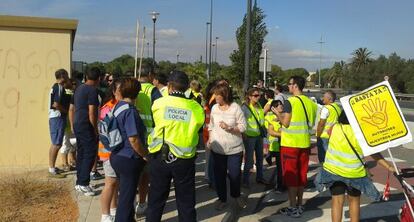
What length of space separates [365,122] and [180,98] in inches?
72.6

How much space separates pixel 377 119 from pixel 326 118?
3886 millimetres

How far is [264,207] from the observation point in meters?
6.97

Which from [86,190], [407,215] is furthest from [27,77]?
[407,215]

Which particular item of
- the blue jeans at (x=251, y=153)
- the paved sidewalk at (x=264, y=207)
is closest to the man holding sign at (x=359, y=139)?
the paved sidewalk at (x=264, y=207)

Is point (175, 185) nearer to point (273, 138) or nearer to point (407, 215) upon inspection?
point (407, 215)

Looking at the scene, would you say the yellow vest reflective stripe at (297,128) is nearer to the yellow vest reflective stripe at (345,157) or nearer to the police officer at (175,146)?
the yellow vest reflective stripe at (345,157)

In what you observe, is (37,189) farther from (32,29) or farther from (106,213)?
(32,29)

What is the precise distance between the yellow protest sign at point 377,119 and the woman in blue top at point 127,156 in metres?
2.07

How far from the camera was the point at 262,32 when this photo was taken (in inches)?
1186

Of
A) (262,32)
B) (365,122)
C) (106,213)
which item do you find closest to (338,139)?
(365,122)

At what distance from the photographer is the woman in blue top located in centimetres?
489

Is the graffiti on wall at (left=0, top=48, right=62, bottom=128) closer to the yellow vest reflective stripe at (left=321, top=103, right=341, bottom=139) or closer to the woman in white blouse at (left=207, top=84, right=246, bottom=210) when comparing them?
the woman in white blouse at (left=207, top=84, right=246, bottom=210)

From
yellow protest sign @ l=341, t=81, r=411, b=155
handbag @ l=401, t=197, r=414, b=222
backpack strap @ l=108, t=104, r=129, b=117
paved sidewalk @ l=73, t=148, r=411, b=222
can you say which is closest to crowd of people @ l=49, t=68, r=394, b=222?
backpack strap @ l=108, t=104, r=129, b=117

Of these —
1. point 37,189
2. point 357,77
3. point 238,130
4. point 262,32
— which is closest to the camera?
point 238,130
